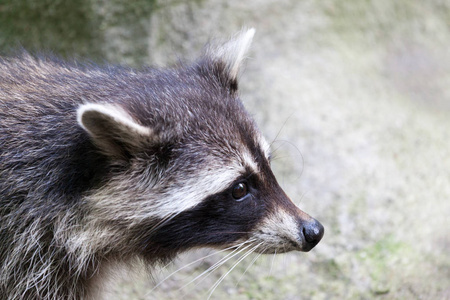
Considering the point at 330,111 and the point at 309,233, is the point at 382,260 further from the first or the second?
the point at 330,111

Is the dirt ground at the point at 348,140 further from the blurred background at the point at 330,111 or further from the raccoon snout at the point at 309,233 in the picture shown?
the raccoon snout at the point at 309,233

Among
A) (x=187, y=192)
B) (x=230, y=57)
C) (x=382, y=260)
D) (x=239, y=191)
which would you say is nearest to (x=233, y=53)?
(x=230, y=57)

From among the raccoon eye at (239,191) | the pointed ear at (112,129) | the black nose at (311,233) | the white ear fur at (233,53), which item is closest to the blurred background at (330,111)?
A: the white ear fur at (233,53)

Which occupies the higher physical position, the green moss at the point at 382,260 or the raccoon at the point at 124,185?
the raccoon at the point at 124,185

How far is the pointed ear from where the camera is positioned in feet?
11.2

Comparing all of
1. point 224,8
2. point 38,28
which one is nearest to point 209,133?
point 224,8

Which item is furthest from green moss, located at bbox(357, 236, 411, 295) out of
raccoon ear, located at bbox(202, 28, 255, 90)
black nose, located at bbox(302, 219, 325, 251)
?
raccoon ear, located at bbox(202, 28, 255, 90)

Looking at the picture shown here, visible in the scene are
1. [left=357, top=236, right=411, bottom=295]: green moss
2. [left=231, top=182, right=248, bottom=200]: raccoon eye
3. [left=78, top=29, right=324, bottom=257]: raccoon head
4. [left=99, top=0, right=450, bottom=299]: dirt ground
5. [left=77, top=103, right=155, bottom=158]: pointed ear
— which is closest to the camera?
[left=77, top=103, right=155, bottom=158]: pointed ear

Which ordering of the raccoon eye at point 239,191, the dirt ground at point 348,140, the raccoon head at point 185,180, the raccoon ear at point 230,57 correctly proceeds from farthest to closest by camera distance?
the dirt ground at point 348,140 → the raccoon ear at point 230,57 → the raccoon eye at point 239,191 → the raccoon head at point 185,180

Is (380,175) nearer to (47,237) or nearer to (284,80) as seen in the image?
(284,80)

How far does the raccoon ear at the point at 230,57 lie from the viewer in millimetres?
4586

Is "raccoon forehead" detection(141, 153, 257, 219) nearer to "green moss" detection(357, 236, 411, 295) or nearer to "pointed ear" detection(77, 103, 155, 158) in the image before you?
"pointed ear" detection(77, 103, 155, 158)

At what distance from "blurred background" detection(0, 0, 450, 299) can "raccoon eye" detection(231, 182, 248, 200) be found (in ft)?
5.44

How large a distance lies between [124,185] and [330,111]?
13.6 feet
